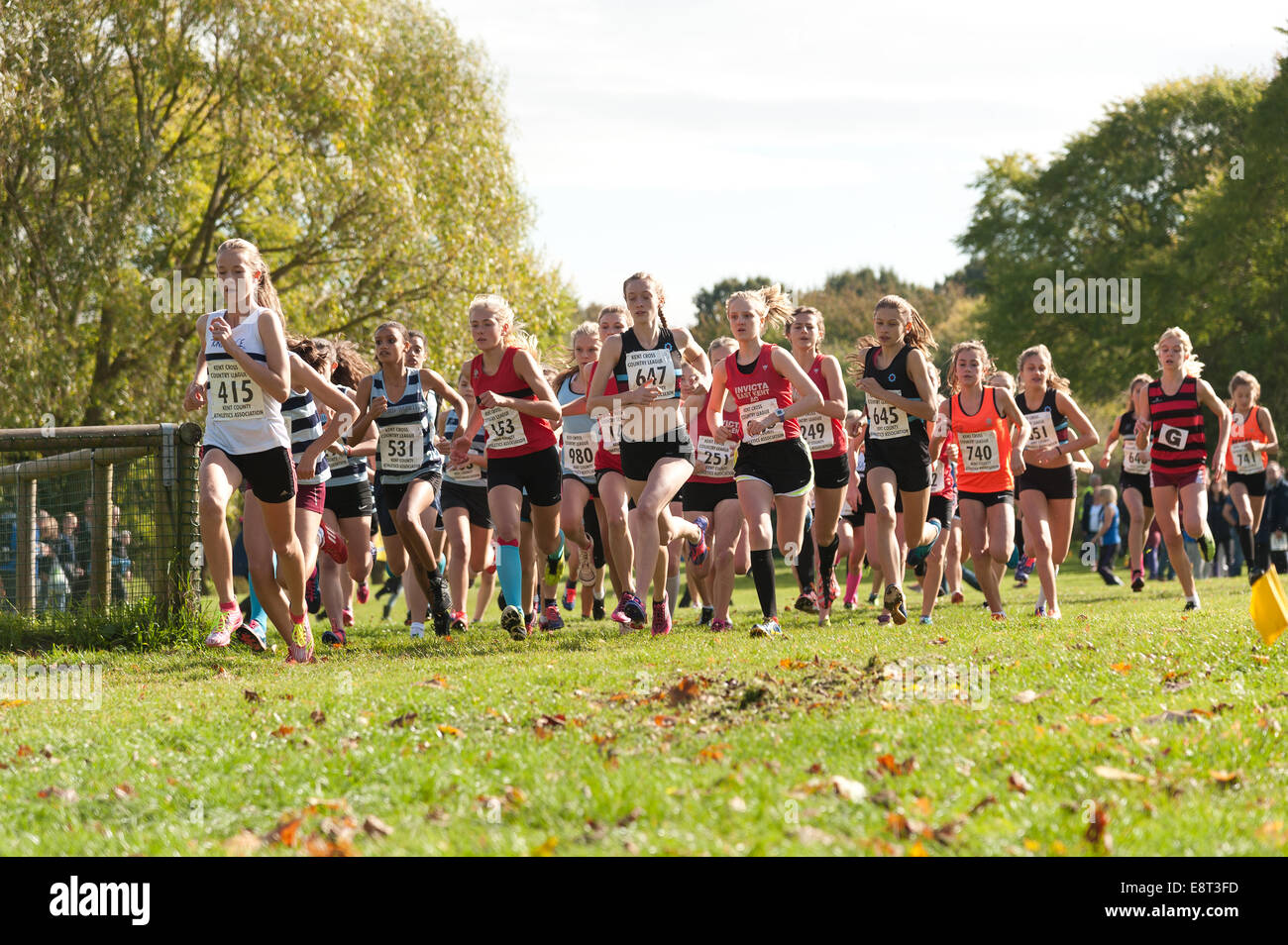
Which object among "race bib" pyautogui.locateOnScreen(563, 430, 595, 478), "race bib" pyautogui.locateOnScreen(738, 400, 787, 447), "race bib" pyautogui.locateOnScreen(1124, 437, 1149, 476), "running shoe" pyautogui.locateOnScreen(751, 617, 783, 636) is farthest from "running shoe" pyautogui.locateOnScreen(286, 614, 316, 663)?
"race bib" pyautogui.locateOnScreen(1124, 437, 1149, 476)

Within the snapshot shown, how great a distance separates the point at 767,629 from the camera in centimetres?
932

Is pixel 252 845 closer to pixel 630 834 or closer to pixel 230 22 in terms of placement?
pixel 630 834

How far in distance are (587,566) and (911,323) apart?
13.2 ft

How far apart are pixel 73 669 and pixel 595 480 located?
4693mm

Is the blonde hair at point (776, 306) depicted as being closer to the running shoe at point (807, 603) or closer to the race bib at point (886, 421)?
the race bib at point (886, 421)

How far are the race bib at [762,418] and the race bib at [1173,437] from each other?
526cm

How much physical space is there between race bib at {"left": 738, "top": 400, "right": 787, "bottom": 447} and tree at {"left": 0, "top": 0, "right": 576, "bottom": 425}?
1505 centimetres

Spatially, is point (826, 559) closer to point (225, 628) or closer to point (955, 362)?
point (955, 362)

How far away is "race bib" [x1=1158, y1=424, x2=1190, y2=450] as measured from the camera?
13000mm

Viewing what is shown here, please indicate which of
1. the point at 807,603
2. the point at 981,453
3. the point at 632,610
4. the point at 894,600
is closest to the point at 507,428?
the point at 632,610

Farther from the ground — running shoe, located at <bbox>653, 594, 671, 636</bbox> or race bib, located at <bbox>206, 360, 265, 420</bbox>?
race bib, located at <bbox>206, 360, 265, 420</bbox>

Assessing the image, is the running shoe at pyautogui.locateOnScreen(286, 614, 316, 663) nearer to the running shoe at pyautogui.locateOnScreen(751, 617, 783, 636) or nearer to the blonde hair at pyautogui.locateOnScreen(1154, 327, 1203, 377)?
the running shoe at pyautogui.locateOnScreen(751, 617, 783, 636)

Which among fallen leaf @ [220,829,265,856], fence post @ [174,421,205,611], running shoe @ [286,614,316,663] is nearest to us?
fallen leaf @ [220,829,265,856]
